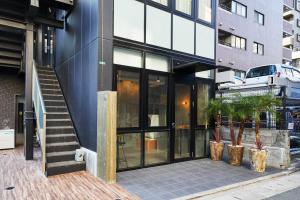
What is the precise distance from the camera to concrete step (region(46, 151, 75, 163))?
19.1ft

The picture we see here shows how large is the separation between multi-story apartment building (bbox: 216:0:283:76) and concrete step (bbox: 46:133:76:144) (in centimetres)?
1031

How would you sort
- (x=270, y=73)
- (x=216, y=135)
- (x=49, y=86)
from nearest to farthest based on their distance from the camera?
(x=216, y=135) → (x=49, y=86) → (x=270, y=73)

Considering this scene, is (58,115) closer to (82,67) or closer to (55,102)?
(55,102)

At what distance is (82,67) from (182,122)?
11.3 feet

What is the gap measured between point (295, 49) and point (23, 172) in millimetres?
29069

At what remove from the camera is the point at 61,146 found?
621cm

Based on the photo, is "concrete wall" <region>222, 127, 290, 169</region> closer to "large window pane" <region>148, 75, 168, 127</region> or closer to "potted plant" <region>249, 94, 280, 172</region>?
"potted plant" <region>249, 94, 280, 172</region>

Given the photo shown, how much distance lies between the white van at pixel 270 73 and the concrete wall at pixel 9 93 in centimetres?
1103

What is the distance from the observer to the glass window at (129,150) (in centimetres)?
591

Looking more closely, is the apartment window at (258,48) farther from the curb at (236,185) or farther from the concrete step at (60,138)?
the concrete step at (60,138)

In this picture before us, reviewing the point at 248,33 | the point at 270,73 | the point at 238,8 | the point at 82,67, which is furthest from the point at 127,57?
the point at 248,33

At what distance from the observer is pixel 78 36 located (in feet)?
22.7

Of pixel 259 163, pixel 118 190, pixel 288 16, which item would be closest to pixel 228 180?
pixel 259 163

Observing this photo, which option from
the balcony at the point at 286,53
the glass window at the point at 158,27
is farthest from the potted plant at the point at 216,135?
the balcony at the point at 286,53
